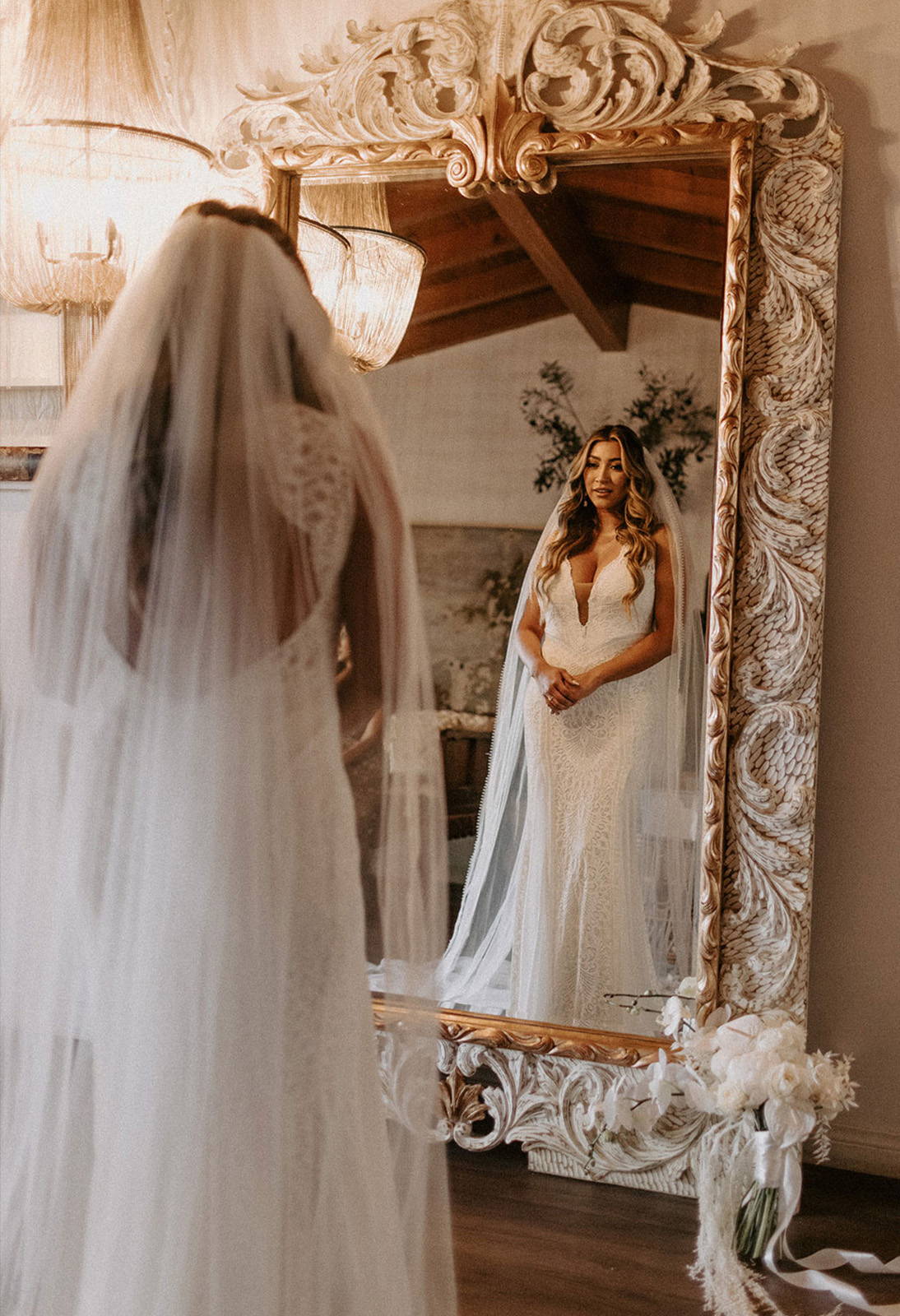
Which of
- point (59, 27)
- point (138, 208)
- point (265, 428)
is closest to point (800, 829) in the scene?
point (265, 428)

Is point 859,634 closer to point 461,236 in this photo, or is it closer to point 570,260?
point 570,260

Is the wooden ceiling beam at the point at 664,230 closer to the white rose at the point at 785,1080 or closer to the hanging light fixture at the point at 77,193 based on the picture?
the hanging light fixture at the point at 77,193

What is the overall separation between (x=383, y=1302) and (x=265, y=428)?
102 cm

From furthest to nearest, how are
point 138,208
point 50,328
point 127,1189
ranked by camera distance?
point 50,328 < point 138,208 < point 127,1189

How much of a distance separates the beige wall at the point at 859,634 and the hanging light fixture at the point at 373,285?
0.72 meters

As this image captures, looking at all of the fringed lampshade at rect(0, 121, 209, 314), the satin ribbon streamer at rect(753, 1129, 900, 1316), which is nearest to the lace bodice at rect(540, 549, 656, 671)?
the satin ribbon streamer at rect(753, 1129, 900, 1316)

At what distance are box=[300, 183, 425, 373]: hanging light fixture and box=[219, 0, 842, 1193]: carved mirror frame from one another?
305 millimetres

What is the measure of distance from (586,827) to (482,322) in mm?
1062

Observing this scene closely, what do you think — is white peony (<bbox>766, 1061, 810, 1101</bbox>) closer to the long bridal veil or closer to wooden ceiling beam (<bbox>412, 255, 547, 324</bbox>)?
the long bridal veil

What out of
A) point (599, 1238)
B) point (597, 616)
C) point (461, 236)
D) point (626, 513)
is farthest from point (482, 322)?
point (599, 1238)

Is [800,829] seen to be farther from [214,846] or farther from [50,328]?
[50,328]

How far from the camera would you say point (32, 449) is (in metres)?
2.89

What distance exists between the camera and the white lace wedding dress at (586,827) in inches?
96.9

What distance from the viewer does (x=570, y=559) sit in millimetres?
2508
